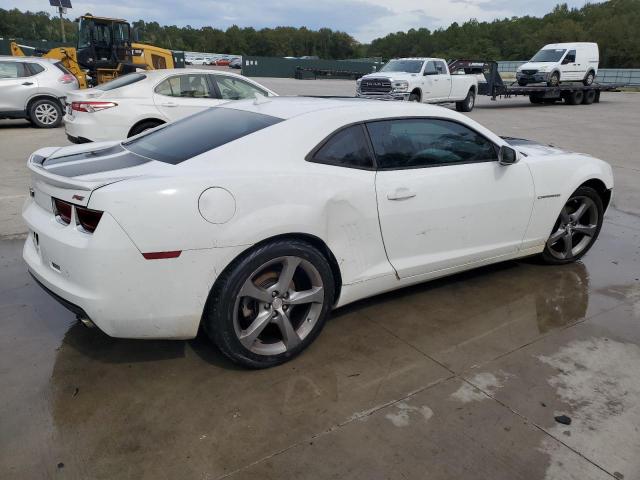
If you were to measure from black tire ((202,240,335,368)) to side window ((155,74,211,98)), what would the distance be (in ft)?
21.1

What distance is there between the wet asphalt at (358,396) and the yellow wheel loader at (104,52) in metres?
15.0

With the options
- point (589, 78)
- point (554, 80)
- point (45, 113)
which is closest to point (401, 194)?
point (45, 113)

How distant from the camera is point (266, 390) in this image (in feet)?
9.20

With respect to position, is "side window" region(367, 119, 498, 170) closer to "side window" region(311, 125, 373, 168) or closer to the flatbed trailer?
"side window" region(311, 125, 373, 168)

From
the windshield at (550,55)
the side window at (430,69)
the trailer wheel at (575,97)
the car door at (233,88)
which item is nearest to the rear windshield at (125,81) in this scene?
the car door at (233,88)

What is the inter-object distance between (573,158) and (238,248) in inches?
123

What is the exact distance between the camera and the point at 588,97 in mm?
24141

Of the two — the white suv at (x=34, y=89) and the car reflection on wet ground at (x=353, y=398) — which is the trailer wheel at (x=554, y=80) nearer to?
the white suv at (x=34, y=89)

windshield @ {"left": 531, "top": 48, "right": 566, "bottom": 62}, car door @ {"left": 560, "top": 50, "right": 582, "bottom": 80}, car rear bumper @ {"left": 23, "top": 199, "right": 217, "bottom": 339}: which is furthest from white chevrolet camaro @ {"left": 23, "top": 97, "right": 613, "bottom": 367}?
windshield @ {"left": 531, "top": 48, "right": 566, "bottom": 62}

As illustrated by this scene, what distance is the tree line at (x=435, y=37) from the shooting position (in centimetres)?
7706

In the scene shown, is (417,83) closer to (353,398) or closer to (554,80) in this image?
(554,80)

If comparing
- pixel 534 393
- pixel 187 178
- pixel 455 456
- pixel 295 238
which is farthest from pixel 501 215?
pixel 187 178

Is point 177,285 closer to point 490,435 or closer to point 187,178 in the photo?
point 187,178

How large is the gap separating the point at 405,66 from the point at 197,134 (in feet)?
53.8
